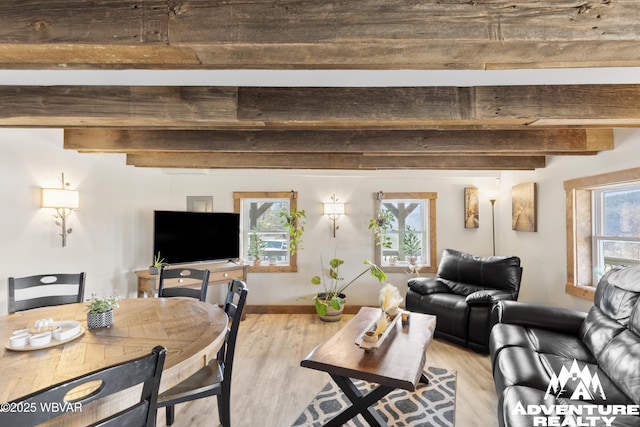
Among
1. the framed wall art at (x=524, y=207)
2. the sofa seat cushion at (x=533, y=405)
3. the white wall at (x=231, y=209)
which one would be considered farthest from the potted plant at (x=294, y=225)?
the sofa seat cushion at (x=533, y=405)

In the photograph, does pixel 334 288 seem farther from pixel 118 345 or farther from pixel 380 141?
pixel 118 345

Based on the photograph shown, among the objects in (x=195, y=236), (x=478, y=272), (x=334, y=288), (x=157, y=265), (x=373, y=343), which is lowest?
(x=334, y=288)

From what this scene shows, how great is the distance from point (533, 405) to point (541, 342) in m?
1.00

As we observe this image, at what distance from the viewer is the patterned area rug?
2174mm

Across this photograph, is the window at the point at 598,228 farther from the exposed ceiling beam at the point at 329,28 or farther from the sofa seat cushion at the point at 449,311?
the exposed ceiling beam at the point at 329,28

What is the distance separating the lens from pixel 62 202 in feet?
9.29

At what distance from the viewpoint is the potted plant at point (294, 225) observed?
4.63 metres

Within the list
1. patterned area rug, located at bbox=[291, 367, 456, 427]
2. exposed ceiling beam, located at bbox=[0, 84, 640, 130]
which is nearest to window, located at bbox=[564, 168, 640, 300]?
exposed ceiling beam, located at bbox=[0, 84, 640, 130]

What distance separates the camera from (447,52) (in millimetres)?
1207

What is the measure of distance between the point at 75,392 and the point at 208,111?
5.02ft

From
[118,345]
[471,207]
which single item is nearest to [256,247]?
[118,345]

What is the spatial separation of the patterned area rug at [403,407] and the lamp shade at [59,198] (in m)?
2.79

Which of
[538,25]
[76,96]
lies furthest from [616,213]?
[76,96]

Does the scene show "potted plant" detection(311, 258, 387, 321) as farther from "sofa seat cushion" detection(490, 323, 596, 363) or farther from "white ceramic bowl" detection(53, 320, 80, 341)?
"white ceramic bowl" detection(53, 320, 80, 341)
